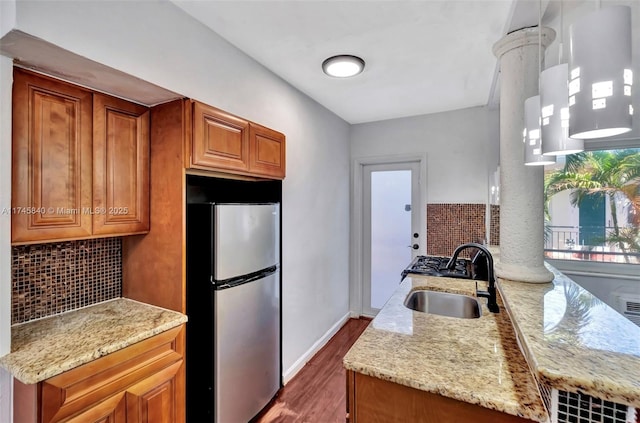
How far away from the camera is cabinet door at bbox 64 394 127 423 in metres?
1.15

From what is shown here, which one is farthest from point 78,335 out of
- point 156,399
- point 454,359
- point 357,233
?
point 357,233

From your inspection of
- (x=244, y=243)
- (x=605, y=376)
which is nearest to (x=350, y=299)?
(x=244, y=243)

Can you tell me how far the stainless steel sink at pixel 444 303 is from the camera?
1.78 metres

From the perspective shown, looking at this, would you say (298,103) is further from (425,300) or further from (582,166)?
(582,166)

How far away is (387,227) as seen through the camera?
3846mm

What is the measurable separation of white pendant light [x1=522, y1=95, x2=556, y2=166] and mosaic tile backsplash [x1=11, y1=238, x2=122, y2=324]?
230 cm

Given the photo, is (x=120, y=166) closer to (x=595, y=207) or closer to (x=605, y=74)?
(x=605, y=74)

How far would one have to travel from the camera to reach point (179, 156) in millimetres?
1584

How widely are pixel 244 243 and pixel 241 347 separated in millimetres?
664

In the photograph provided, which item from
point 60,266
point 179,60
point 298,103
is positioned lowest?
point 60,266

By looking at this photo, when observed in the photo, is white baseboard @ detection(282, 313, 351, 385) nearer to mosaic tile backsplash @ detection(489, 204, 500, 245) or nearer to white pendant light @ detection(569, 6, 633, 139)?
mosaic tile backsplash @ detection(489, 204, 500, 245)

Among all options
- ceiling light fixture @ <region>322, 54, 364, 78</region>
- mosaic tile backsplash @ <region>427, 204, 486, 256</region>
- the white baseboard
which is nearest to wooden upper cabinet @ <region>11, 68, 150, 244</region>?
ceiling light fixture @ <region>322, 54, 364, 78</region>

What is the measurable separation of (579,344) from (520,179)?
1008mm

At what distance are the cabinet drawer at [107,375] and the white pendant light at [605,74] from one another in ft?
5.96
